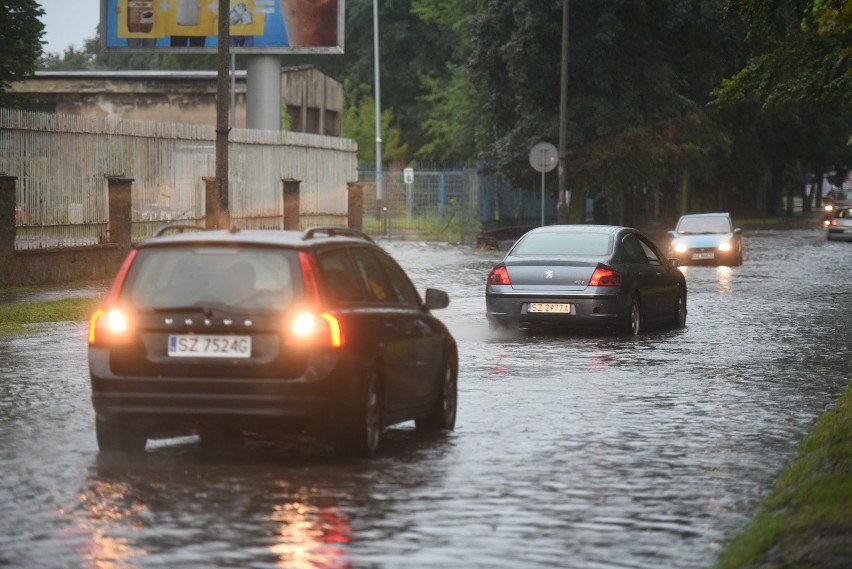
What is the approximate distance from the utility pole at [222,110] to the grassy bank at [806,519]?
16922mm

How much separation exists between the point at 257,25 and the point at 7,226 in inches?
817

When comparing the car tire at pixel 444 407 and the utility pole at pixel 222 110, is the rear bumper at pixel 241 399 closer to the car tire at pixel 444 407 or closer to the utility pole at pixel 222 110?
the car tire at pixel 444 407

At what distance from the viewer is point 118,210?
3303 cm

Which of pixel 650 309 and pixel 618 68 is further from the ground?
pixel 618 68

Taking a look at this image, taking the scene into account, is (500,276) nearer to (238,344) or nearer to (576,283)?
(576,283)

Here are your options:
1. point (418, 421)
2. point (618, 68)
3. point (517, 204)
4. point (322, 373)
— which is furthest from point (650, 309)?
point (517, 204)

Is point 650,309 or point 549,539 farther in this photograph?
point 650,309

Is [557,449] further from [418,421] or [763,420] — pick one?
[763,420]

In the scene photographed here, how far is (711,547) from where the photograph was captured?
7.88 meters

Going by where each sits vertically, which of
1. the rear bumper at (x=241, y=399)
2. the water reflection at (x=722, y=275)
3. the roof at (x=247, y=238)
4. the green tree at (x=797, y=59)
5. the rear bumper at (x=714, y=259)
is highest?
the green tree at (x=797, y=59)

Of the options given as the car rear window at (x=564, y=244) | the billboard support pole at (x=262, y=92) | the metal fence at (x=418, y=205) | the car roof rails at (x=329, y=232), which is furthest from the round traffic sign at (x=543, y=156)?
the car roof rails at (x=329, y=232)

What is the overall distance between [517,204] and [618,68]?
8540mm

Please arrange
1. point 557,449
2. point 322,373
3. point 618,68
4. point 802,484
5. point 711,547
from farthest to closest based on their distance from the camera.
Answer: point 618,68 → point 557,449 → point 322,373 → point 802,484 → point 711,547

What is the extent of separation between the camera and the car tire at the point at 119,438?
1074cm
